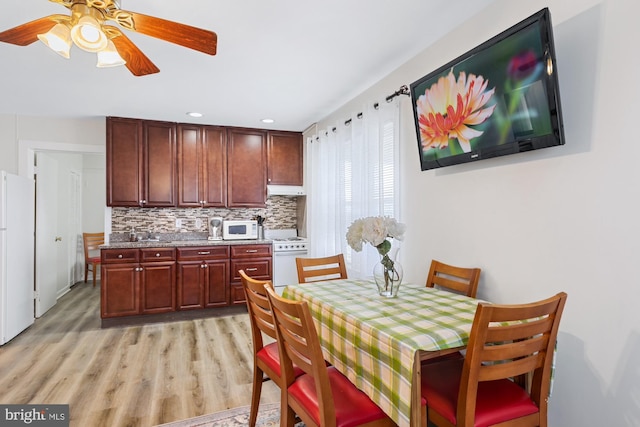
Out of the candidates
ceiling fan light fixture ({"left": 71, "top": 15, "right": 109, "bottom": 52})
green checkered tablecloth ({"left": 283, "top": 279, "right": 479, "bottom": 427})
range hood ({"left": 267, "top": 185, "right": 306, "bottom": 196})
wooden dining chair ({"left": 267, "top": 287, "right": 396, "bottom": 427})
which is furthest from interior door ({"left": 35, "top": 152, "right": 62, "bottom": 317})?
wooden dining chair ({"left": 267, "top": 287, "right": 396, "bottom": 427})

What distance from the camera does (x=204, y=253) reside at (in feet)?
13.9

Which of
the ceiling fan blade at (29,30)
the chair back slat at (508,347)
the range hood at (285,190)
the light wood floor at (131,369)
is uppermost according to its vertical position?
the ceiling fan blade at (29,30)

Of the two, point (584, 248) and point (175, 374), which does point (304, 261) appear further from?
point (584, 248)

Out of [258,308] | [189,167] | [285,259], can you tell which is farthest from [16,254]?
[258,308]

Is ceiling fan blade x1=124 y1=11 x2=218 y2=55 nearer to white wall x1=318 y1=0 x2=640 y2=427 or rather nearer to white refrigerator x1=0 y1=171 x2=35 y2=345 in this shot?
white wall x1=318 y1=0 x2=640 y2=427

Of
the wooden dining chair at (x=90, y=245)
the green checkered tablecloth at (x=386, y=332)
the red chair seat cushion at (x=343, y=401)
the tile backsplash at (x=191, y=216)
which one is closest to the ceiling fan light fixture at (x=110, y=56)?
the green checkered tablecloth at (x=386, y=332)

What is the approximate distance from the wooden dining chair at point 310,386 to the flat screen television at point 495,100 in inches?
52.0

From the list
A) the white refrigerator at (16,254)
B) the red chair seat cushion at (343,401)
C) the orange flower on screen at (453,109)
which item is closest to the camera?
the red chair seat cushion at (343,401)

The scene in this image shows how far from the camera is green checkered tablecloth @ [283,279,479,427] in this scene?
122cm

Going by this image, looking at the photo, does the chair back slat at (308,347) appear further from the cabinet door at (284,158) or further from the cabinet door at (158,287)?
the cabinet door at (284,158)

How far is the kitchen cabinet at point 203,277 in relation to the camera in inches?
163

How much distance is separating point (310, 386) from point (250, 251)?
309 cm

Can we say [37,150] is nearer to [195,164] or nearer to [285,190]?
[195,164]

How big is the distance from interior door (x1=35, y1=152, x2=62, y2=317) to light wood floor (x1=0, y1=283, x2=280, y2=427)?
44cm
